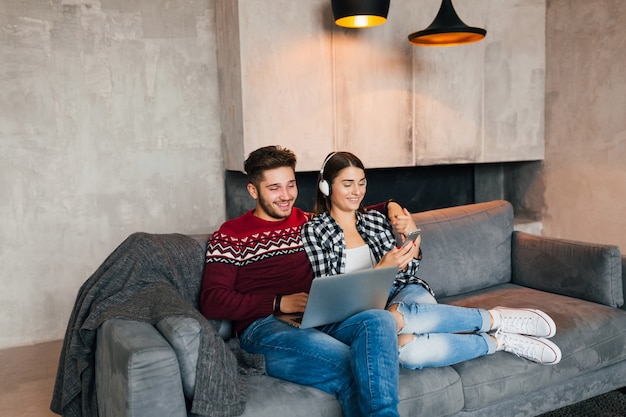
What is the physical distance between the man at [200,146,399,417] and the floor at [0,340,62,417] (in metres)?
1.17

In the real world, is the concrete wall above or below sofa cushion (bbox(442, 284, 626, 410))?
above

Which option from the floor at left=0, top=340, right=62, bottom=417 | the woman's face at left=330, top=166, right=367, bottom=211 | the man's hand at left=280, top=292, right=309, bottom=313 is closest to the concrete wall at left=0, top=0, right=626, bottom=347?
the floor at left=0, top=340, right=62, bottom=417

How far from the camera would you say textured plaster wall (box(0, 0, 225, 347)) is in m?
3.41

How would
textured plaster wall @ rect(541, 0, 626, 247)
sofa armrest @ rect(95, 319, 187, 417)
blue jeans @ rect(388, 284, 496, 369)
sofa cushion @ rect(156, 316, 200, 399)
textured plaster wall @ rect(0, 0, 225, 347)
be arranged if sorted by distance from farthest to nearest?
textured plaster wall @ rect(541, 0, 626, 247) → textured plaster wall @ rect(0, 0, 225, 347) → blue jeans @ rect(388, 284, 496, 369) → sofa cushion @ rect(156, 316, 200, 399) → sofa armrest @ rect(95, 319, 187, 417)

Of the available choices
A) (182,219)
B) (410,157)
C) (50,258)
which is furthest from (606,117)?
(50,258)

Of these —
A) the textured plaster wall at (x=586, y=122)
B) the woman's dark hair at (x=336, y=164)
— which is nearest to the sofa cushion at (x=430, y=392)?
the woman's dark hair at (x=336, y=164)

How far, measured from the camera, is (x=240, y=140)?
11.5 ft

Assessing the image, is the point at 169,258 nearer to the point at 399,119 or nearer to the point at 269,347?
the point at 269,347

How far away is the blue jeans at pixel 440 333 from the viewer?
6.84 feet

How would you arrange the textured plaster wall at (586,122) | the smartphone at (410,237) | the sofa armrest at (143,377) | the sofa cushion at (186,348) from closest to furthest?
the sofa armrest at (143,377) → the sofa cushion at (186,348) → the smartphone at (410,237) → the textured plaster wall at (586,122)

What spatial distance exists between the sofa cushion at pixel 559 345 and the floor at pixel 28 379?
1.88 metres

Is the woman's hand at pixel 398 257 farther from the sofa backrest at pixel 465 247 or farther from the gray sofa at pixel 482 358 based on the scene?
the sofa backrest at pixel 465 247

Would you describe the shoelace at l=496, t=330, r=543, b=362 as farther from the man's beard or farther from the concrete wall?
the concrete wall

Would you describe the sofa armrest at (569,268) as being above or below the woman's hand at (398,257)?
below
